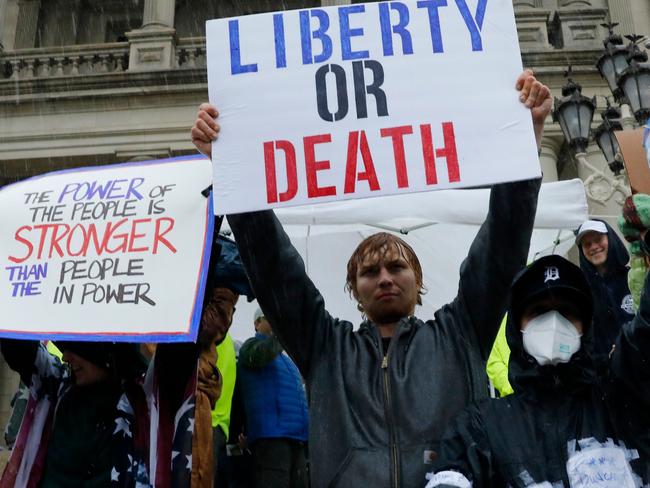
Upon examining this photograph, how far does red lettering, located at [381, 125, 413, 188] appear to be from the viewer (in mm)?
2566

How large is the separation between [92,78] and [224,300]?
12517 millimetres

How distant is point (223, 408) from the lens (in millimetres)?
3926

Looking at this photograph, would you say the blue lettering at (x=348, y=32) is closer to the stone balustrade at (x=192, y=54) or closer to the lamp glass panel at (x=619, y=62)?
the lamp glass panel at (x=619, y=62)

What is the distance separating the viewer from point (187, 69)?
1474cm

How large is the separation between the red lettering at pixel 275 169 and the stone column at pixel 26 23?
18.1m

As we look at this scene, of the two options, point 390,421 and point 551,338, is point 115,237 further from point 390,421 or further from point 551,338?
point 551,338

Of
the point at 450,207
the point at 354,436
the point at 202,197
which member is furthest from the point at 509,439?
the point at 450,207

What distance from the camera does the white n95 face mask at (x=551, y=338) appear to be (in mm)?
2268

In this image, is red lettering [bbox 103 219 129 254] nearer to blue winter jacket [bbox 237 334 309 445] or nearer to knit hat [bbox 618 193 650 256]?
blue winter jacket [bbox 237 334 309 445]

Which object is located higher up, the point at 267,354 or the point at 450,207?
the point at 450,207

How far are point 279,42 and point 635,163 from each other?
207cm

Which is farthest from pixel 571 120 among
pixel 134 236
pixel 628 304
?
pixel 134 236

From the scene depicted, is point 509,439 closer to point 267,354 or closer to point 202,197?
point 202,197

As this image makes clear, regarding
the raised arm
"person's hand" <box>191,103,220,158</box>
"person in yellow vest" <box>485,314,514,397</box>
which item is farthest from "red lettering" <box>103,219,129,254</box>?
"person in yellow vest" <box>485,314,514,397</box>
